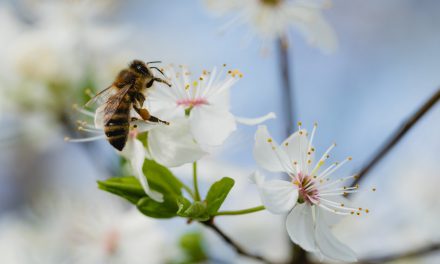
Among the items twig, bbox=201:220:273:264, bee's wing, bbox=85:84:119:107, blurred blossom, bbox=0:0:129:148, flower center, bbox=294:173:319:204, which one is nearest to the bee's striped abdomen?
bee's wing, bbox=85:84:119:107

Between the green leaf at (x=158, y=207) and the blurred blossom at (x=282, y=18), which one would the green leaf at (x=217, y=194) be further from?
the blurred blossom at (x=282, y=18)

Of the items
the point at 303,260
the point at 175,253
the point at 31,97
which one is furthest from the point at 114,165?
the point at 303,260

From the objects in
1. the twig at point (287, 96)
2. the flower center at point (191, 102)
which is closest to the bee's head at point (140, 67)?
the flower center at point (191, 102)

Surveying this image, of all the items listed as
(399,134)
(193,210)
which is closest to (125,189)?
(193,210)

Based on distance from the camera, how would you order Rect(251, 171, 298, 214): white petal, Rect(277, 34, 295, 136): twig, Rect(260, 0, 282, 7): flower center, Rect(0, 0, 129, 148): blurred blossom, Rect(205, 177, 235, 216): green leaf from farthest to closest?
1. Rect(0, 0, 129, 148): blurred blossom
2. Rect(260, 0, 282, 7): flower center
3. Rect(277, 34, 295, 136): twig
4. Rect(205, 177, 235, 216): green leaf
5. Rect(251, 171, 298, 214): white petal

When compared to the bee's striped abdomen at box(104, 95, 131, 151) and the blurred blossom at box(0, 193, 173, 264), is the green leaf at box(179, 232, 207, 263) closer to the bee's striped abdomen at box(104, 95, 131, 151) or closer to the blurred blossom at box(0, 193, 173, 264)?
the blurred blossom at box(0, 193, 173, 264)

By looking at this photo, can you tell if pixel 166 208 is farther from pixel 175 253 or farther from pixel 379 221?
pixel 379 221

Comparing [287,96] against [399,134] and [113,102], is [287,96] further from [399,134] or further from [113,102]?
[113,102]
